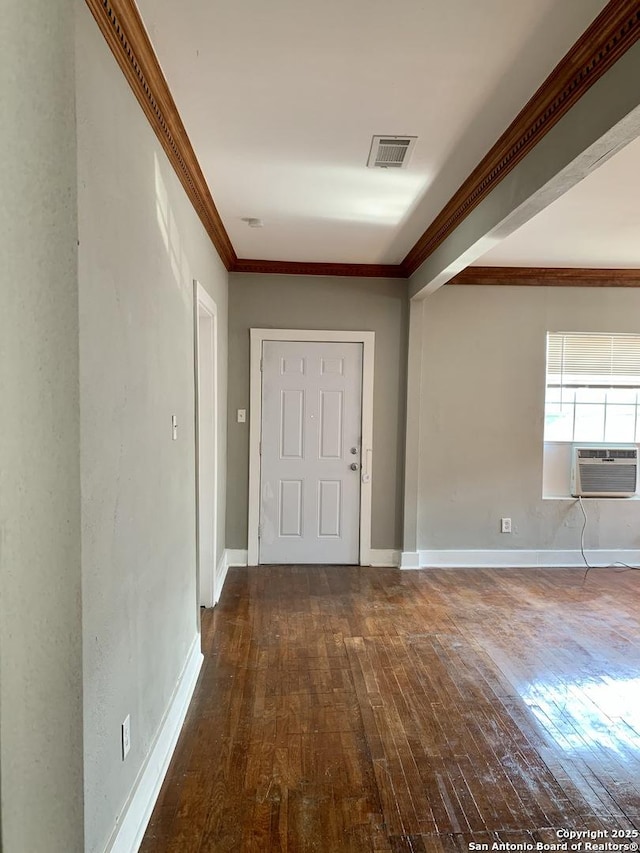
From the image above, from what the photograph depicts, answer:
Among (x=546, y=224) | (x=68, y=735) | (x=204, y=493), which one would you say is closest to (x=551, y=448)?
(x=546, y=224)

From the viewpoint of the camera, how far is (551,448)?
5.08 meters

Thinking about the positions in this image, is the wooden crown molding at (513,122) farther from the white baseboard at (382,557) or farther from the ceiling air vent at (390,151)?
the white baseboard at (382,557)

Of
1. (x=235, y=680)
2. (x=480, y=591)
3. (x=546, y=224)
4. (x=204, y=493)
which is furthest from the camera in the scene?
(x=480, y=591)

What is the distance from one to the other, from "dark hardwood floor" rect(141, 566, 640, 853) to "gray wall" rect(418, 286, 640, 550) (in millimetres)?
890

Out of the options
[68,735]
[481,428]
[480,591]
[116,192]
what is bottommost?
[480,591]

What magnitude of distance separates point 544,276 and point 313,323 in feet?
6.66

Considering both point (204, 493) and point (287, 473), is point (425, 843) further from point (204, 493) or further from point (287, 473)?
point (287, 473)

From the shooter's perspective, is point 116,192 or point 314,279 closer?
point 116,192

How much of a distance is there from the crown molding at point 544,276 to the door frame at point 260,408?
1012mm

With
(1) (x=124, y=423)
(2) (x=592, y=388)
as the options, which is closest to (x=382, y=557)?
(2) (x=592, y=388)

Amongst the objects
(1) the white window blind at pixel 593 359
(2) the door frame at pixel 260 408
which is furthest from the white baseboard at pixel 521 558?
(1) the white window blind at pixel 593 359

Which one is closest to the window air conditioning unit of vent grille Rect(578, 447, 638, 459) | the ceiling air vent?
vent grille Rect(578, 447, 638, 459)

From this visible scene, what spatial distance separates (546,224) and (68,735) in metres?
3.69

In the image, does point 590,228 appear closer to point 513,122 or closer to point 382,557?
point 513,122
